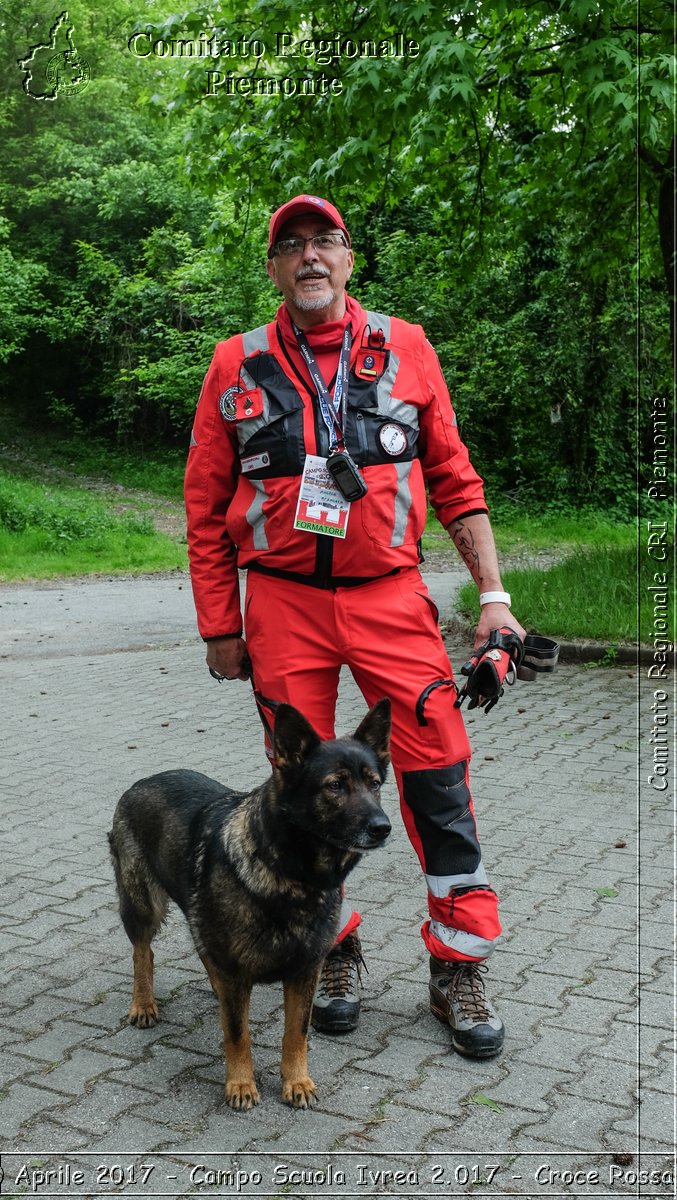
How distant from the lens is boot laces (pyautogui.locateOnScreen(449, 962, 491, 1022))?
12.0 ft

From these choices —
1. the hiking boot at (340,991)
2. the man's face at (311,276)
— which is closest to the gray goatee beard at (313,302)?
the man's face at (311,276)

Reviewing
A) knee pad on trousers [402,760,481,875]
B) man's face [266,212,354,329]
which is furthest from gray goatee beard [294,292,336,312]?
knee pad on trousers [402,760,481,875]

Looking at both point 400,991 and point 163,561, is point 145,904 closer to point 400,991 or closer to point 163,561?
point 400,991

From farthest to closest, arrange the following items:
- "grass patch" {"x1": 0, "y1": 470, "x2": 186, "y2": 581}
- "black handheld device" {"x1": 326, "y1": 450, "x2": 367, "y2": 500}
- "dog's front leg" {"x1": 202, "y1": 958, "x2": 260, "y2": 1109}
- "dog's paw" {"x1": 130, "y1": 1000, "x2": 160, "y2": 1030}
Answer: "grass patch" {"x1": 0, "y1": 470, "x2": 186, "y2": 581}, "dog's paw" {"x1": 130, "y1": 1000, "x2": 160, "y2": 1030}, "black handheld device" {"x1": 326, "y1": 450, "x2": 367, "y2": 500}, "dog's front leg" {"x1": 202, "y1": 958, "x2": 260, "y2": 1109}

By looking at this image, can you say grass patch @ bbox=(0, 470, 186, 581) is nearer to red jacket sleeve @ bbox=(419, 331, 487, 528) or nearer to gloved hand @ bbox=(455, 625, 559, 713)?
red jacket sleeve @ bbox=(419, 331, 487, 528)

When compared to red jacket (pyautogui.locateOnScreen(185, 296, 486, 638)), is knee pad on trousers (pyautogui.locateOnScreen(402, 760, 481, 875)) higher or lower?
lower

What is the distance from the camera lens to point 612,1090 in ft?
11.1

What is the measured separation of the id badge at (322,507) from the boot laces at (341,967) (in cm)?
147

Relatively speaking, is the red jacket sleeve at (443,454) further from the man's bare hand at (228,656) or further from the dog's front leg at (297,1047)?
the dog's front leg at (297,1047)

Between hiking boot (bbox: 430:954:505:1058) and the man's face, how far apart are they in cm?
220

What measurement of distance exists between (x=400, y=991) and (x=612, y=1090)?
2.98 feet

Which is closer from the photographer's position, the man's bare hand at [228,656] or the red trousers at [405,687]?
the red trousers at [405,687]

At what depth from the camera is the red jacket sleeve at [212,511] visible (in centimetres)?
377

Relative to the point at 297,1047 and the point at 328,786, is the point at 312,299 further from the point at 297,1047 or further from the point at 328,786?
the point at 297,1047
